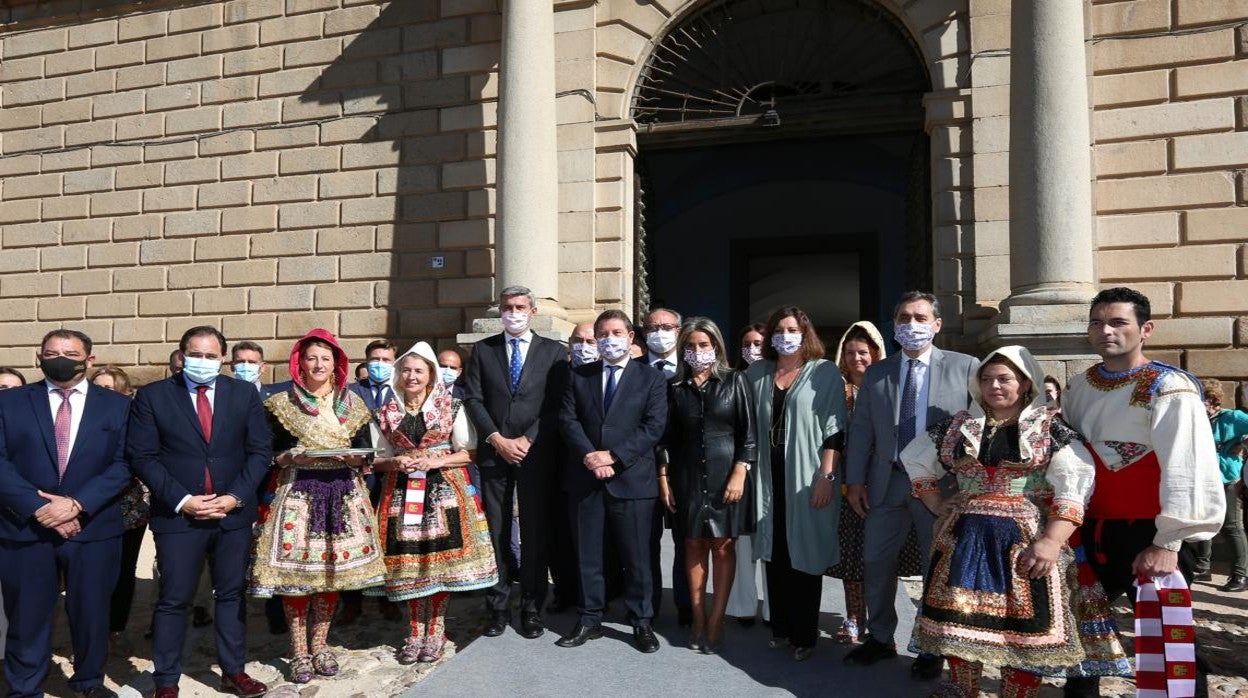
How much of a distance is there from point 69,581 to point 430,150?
595cm

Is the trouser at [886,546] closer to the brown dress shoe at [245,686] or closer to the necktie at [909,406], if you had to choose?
the necktie at [909,406]

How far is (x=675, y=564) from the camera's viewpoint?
4359mm

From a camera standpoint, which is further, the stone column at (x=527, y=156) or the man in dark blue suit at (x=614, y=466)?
the stone column at (x=527, y=156)

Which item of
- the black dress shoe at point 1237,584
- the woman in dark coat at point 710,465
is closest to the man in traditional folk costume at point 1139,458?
the woman in dark coat at point 710,465

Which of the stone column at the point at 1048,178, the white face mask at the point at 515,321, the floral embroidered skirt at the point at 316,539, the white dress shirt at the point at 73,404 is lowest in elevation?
the floral embroidered skirt at the point at 316,539

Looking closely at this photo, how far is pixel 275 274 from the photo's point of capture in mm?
8867

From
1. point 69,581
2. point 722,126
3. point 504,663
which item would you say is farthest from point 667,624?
point 722,126

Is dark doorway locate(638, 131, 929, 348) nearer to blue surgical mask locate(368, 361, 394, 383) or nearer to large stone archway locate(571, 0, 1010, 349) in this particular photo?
large stone archway locate(571, 0, 1010, 349)

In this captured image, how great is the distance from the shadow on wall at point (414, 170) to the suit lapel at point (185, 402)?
4686mm

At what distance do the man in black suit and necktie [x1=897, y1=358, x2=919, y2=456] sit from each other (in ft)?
5.63

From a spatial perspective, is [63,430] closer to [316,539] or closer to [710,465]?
[316,539]

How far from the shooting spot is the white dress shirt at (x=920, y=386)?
3557mm

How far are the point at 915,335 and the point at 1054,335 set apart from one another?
10.2 ft

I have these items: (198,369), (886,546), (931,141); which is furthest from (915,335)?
(931,141)
